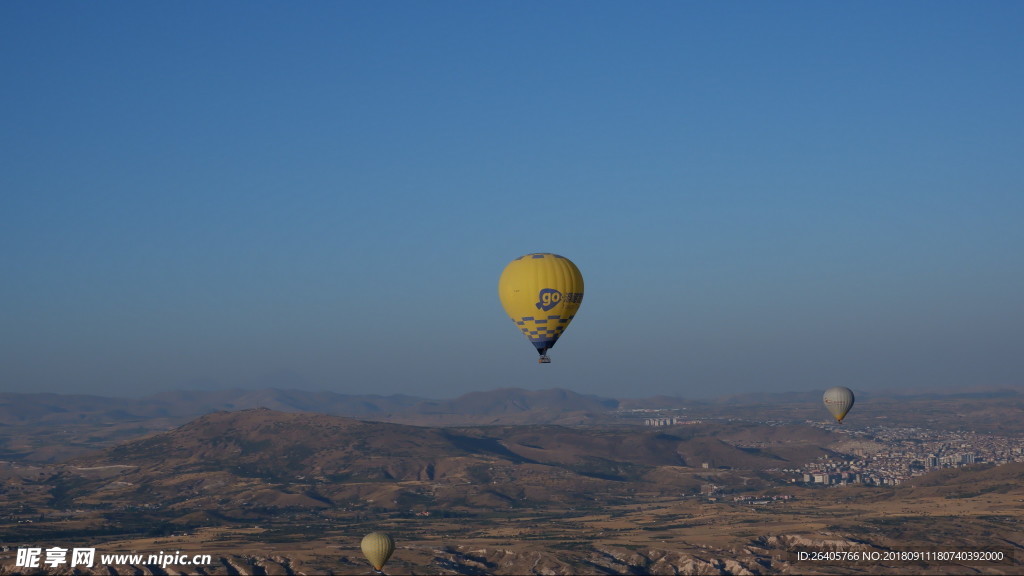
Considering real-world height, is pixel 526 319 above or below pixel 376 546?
above

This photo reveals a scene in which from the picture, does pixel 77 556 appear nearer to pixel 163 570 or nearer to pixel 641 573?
pixel 163 570

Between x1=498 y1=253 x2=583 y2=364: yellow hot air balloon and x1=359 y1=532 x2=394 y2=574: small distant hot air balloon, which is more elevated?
x1=498 y1=253 x2=583 y2=364: yellow hot air balloon

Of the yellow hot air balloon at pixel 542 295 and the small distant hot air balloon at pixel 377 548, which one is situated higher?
the yellow hot air balloon at pixel 542 295

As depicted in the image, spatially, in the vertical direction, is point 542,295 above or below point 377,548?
above

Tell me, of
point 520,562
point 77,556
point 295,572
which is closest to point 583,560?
point 520,562

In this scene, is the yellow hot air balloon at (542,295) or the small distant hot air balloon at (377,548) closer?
the yellow hot air balloon at (542,295)

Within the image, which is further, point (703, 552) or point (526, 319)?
point (703, 552)

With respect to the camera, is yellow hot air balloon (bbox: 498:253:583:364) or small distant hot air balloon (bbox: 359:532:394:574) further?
small distant hot air balloon (bbox: 359:532:394:574)

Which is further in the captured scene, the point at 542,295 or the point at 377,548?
the point at 377,548
